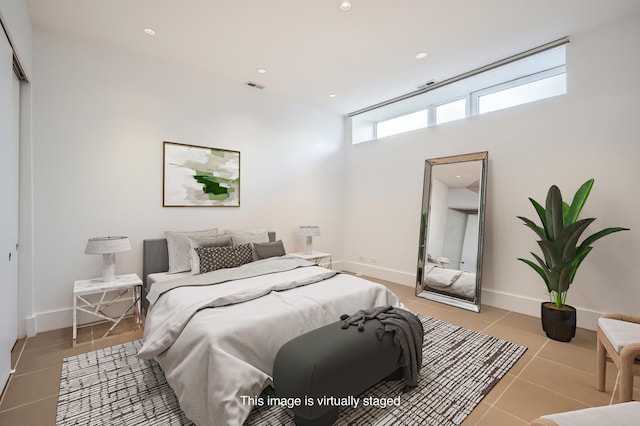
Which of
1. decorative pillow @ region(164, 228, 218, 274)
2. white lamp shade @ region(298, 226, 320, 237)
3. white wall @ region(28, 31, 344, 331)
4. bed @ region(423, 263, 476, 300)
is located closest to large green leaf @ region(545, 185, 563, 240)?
bed @ region(423, 263, 476, 300)

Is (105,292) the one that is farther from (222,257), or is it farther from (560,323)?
(560,323)

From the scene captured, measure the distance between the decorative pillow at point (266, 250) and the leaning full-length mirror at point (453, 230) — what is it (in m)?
2.09

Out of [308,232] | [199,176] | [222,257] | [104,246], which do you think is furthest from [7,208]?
[308,232]

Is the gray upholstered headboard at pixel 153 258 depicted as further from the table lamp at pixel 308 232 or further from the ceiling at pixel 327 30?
the ceiling at pixel 327 30

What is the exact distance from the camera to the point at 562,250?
9.10 feet

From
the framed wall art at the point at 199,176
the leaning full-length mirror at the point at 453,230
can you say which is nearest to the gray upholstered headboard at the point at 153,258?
the framed wall art at the point at 199,176

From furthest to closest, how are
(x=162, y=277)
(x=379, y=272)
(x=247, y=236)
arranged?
(x=379, y=272), (x=247, y=236), (x=162, y=277)

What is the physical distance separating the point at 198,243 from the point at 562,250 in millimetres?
3808

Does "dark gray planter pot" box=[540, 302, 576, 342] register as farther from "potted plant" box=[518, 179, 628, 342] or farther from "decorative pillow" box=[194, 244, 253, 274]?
"decorative pillow" box=[194, 244, 253, 274]

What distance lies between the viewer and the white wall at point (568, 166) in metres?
2.83

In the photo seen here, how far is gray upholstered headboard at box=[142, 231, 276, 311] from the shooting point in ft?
11.0

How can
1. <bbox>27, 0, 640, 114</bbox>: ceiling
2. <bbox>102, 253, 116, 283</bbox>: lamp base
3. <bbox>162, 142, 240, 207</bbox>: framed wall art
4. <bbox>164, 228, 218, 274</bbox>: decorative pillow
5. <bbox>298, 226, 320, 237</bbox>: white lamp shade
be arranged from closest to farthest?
<bbox>27, 0, 640, 114</bbox>: ceiling, <bbox>102, 253, 116, 283</bbox>: lamp base, <bbox>164, 228, 218, 274</bbox>: decorative pillow, <bbox>162, 142, 240, 207</bbox>: framed wall art, <bbox>298, 226, 320, 237</bbox>: white lamp shade

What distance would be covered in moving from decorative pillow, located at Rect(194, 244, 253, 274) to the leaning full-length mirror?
2512mm

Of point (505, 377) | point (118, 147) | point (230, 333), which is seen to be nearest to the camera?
point (230, 333)
